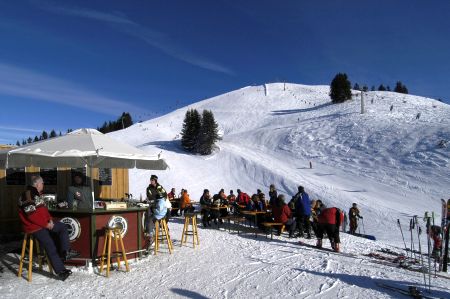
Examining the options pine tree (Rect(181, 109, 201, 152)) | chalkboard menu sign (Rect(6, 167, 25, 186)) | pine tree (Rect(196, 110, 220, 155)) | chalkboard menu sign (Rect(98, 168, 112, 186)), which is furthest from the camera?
pine tree (Rect(181, 109, 201, 152))

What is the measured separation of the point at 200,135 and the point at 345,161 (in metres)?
14.2

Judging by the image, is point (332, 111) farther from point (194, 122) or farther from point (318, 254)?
point (318, 254)

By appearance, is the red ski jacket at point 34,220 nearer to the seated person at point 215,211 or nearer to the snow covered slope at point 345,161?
the seated person at point 215,211

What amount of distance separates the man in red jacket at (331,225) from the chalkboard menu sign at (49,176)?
818 centimetres

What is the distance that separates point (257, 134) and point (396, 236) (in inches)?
1176

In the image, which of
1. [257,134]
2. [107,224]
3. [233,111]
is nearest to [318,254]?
[107,224]

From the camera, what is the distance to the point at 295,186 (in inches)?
1017

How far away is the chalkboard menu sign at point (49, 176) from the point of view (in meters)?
11.4

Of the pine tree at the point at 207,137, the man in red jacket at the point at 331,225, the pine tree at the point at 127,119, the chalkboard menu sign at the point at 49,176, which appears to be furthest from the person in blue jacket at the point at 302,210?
the pine tree at the point at 127,119

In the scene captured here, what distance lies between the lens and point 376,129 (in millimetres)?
35188

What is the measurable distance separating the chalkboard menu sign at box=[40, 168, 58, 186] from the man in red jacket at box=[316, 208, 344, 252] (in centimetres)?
818

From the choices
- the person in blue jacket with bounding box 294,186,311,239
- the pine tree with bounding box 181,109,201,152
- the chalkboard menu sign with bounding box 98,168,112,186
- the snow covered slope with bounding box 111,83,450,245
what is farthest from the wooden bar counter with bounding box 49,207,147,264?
the pine tree with bounding box 181,109,201,152

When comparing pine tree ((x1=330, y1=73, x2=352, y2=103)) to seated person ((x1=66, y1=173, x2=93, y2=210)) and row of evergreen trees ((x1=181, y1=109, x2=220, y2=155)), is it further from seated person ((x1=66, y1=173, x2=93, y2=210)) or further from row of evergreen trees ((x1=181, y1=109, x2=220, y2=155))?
seated person ((x1=66, y1=173, x2=93, y2=210))

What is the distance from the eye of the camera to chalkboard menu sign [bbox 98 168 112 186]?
12832 mm
